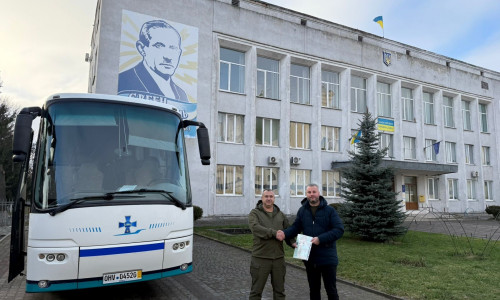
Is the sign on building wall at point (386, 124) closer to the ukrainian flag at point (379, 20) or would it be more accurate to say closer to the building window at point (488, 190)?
the ukrainian flag at point (379, 20)

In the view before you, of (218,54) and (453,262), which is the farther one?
(218,54)

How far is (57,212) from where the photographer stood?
4.84 metres

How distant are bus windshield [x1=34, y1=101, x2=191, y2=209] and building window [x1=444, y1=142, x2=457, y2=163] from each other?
35505 millimetres

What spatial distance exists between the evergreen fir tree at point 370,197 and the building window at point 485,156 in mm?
30471

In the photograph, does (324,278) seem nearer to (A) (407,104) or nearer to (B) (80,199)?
(B) (80,199)

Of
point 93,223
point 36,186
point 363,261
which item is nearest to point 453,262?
point 363,261

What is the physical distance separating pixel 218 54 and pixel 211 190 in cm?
931

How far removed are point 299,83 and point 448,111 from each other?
1825 centimetres

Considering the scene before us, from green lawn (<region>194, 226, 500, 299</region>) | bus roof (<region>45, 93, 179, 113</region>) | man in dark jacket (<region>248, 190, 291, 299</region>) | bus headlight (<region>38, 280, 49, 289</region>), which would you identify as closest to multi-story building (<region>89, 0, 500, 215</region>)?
green lawn (<region>194, 226, 500, 299</region>)

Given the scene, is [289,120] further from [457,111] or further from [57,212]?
[57,212]

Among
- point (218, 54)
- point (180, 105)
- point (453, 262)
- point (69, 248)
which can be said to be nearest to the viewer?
point (69, 248)

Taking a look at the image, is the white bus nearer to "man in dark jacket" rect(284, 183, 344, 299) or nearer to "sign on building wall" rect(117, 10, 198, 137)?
"man in dark jacket" rect(284, 183, 344, 299)

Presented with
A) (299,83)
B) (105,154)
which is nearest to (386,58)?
(299,83)

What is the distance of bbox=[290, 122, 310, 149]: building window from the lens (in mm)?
27000
